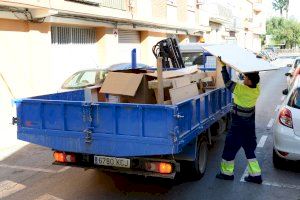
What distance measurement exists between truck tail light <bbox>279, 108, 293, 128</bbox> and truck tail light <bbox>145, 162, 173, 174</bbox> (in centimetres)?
230

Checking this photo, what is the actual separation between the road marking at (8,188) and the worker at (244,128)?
A: 3.05 meters

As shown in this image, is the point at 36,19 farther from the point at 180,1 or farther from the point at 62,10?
the point at 180,1

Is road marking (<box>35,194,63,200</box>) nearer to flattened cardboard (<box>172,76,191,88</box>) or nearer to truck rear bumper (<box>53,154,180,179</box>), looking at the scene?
truck rear bumper (<box>53,154,180,179</box>)

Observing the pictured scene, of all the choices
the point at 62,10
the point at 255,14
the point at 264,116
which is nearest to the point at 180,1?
the point at 62,10

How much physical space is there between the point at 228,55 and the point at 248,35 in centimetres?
5374

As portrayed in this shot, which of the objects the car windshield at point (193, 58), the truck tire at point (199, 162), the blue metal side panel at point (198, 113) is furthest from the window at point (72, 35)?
the truck tire at point (199, 162)

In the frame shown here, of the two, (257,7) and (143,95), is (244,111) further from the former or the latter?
(257,7)

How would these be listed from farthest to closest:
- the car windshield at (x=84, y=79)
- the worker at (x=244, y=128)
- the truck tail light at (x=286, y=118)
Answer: the car windshield at (x=84, y=79) → the truck tail light at (x=286, y=118) → the worker at (x=244, y=128)

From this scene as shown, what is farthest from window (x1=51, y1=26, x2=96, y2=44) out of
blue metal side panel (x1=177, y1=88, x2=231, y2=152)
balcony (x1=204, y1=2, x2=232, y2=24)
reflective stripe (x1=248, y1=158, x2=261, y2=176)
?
balcony (x1=204, y1=2, x2=232, y2=24)

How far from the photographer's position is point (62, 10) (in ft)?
45.7

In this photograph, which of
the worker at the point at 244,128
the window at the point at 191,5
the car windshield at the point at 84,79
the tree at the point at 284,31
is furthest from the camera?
the tree at the point at 284,31

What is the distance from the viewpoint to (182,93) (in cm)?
599

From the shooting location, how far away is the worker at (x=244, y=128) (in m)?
6.00

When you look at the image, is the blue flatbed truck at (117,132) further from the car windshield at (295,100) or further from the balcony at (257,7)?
the balcony at (257,7)
